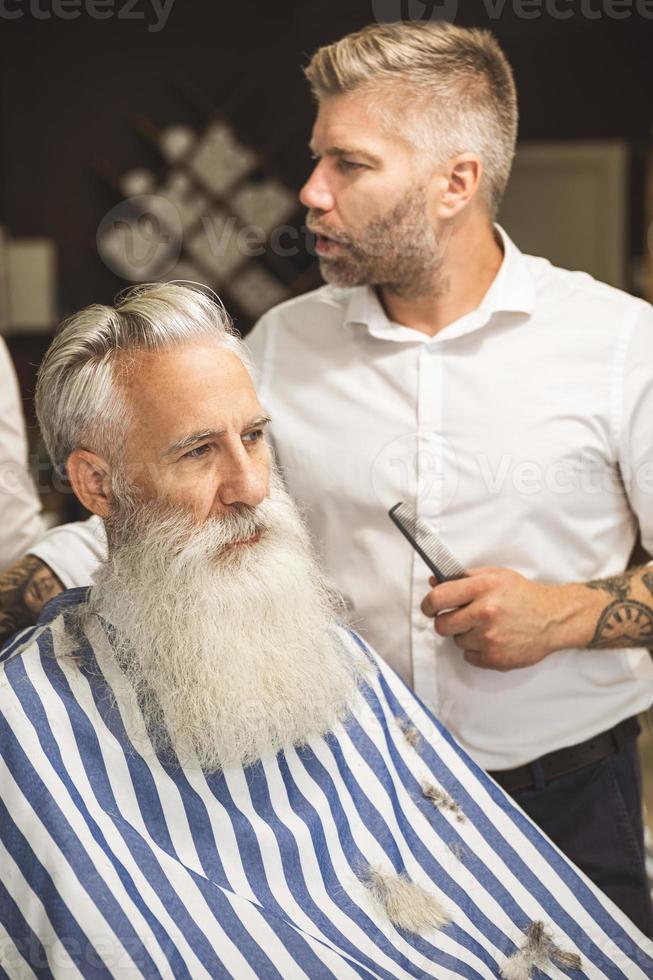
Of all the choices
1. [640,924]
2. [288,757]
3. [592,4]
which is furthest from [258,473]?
[592,4]

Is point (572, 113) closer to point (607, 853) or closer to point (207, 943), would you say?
point (607, 853)

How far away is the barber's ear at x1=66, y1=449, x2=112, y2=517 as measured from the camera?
5.00 feet

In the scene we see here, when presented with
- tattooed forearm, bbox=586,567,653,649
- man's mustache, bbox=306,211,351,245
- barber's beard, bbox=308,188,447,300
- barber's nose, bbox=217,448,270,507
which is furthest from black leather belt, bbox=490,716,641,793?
man's mustache, bbox=306,211,351,245

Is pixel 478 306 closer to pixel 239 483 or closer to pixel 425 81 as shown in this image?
pixel 425 81

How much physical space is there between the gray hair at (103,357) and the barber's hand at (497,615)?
53cm

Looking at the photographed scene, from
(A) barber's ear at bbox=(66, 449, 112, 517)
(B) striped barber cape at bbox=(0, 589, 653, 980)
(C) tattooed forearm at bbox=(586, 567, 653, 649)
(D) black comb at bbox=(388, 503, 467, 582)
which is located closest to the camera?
(B) striped barber cape at bbox=(0, 589, 653, 980)

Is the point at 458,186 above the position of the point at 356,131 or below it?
below

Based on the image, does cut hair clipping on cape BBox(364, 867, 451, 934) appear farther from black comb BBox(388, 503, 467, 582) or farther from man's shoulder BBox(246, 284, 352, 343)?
man's shoulder BBox(246, 284, 352, 343)

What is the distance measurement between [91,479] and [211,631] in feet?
0.93

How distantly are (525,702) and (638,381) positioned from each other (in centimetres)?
61

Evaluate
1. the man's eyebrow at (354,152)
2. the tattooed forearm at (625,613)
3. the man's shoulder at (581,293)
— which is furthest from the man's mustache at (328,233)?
the tattooed forearm at (625,613)

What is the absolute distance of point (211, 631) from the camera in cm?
151

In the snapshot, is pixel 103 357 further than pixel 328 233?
No

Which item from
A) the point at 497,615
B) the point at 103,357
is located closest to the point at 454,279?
the point at 497,615
